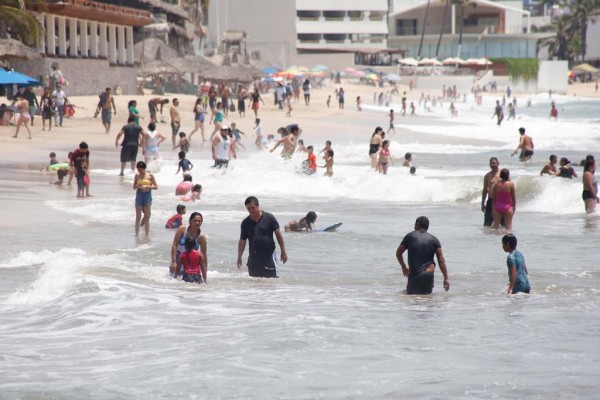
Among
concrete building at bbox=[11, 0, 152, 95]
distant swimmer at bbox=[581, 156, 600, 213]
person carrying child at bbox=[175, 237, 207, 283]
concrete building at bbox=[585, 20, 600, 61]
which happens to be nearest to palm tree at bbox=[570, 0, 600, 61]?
concrete building at bbox=[585, 20, 600, 61]

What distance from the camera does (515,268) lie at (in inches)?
447

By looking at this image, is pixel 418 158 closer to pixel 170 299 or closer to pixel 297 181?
pixel 297 181

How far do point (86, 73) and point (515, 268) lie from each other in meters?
35.3

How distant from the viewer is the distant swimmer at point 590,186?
18.0m

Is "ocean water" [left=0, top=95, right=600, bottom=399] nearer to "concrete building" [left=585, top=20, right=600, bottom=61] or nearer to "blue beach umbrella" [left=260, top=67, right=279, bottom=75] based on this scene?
"blue beach umbrella" [left=260, top=67, right=279, bottom=75]

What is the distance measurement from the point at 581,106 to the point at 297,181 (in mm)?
63892

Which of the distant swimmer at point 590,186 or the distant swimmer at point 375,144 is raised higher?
→ the distant swimmer at point 375,144

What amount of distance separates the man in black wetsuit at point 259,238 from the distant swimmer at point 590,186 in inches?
312

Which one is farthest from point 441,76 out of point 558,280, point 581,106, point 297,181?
point 558,280

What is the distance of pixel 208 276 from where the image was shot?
1307 centimetres

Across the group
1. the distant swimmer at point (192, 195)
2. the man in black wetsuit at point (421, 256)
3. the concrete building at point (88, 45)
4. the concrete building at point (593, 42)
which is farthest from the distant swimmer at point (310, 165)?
the concrete building at point (593, 42)

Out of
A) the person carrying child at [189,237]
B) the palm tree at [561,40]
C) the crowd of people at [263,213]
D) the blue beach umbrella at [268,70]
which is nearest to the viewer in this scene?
the crowd of people at [263,213]

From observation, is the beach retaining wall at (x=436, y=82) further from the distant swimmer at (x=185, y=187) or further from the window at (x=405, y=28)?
the distant swimmer at (x=185, y=187)

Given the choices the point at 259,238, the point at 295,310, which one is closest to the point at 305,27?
the point at 259,238
